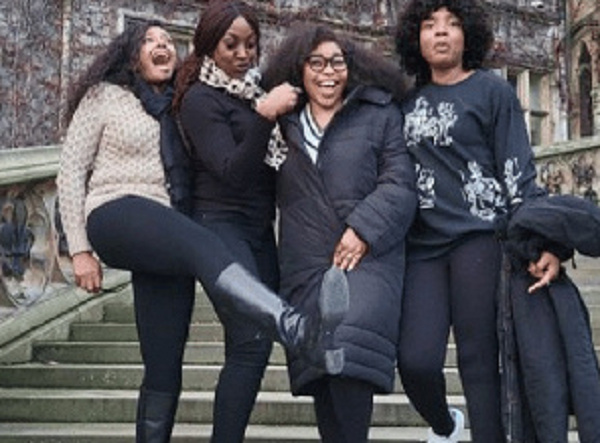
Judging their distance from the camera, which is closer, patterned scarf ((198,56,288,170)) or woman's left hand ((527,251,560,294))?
woman's left hand ((527,251,560,294))

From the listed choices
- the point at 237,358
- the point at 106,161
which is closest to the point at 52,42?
the point at 106,161

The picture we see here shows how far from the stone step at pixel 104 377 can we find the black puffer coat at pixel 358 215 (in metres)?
1.95

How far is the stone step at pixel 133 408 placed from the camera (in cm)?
513

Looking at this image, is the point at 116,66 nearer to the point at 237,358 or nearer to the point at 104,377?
the point at 237,358

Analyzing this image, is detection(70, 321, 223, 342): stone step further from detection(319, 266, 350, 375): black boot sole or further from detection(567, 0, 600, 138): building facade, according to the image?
detection(567, 0, 600, 138): building facade

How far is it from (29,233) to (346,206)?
3455 mm

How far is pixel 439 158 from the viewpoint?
3.75 m

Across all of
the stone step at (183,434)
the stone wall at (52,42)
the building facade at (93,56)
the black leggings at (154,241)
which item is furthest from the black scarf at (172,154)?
the stone wall at (52,42)

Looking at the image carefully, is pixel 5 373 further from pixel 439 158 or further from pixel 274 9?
pixel 274 9

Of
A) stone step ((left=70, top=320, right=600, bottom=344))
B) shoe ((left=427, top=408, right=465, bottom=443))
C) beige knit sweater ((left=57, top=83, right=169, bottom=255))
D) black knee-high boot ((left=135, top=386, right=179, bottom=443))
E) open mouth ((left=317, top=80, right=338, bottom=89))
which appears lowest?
stone step ((left=70, top=320, right=600, bottom=344))

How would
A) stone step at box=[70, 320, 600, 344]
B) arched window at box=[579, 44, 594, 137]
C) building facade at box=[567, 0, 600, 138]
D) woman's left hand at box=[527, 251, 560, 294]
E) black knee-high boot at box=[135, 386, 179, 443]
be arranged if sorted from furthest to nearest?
1. arched window at box=[579, 44, 594, 137]
2. building facade at box=[567, 0, 600, 138]
3. stone step at box=[70, 320, 600, 344]
4. black knee-high boot at box=[135, 386, 179, 443]
5. woman's left hand at box=[527, 251, 560, 294]

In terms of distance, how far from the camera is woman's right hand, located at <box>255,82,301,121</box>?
364 cm

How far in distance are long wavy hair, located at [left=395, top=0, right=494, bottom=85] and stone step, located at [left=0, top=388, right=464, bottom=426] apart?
6.14 ft

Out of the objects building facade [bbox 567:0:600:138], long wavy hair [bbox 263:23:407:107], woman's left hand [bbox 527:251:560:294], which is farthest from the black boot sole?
building facade [bbox 567:0:600:138]
